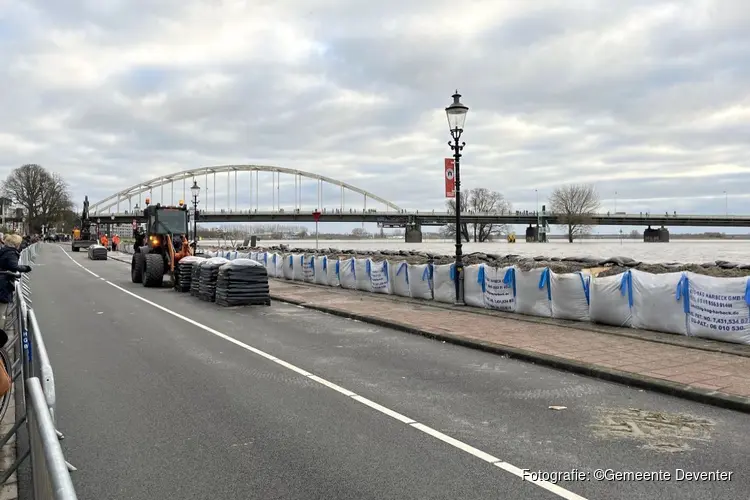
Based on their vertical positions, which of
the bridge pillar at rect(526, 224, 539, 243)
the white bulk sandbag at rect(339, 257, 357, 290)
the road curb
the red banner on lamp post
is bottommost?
the road curb

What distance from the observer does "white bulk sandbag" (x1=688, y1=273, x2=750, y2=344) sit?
8.76 m

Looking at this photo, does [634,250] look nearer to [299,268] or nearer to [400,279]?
[299,268]

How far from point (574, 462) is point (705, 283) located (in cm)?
590

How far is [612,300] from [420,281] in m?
6.61

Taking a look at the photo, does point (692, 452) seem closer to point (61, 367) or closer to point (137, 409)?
point (137, 409)

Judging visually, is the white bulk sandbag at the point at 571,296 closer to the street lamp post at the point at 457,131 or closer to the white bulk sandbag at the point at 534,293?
the white bulk sandbag at the point at 534,293

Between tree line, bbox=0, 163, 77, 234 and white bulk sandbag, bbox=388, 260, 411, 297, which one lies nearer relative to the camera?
white bulk sandbag, bbox=388, 260, 411, 297

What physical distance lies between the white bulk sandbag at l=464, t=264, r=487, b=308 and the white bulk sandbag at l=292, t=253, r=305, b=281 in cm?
1098

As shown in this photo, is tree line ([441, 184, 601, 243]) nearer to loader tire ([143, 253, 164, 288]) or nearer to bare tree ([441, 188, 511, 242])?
bare tree ([441, 188, 511, 242])

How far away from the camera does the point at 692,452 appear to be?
16.3 ft

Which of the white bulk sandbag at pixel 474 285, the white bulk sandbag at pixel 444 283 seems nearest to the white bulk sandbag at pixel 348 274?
the white bulk sandbag at pixel 444 283

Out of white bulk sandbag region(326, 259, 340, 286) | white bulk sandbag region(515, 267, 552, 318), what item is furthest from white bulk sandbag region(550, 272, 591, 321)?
white bulk sandbag region(326, 259, 340, 286)

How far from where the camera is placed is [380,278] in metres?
18.6

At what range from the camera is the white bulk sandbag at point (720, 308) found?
28.7 ft
